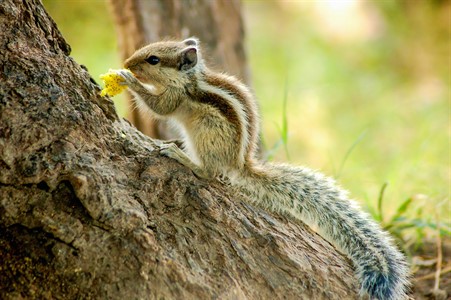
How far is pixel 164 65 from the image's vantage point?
303 centimetres

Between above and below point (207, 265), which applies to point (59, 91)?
above

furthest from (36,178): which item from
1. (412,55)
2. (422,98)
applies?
(412,55)

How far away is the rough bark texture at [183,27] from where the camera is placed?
4086 mm

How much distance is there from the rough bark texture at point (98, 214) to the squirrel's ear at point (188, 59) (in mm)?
692

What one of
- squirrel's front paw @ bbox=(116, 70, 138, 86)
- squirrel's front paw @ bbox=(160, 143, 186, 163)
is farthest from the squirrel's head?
squirrel's front paw @ bbox=(160, 143, 186, 163)

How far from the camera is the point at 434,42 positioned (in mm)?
8344

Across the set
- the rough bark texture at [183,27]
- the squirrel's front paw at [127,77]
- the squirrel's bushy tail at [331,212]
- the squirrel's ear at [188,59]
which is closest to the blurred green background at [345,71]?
the rough bark texture at [183,27]

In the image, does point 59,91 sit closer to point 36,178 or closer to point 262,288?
point 36,178

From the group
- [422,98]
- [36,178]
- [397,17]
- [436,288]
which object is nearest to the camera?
[36,178]

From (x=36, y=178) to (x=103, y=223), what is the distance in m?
0.27

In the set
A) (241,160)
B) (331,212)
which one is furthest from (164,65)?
(331,212)

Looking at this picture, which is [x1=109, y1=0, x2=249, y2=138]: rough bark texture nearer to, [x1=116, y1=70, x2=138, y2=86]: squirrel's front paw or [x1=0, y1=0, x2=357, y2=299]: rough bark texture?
[x1=116, y1=70, x2=138, y2=86]: squirrel's front paw

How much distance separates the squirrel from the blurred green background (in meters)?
1.84

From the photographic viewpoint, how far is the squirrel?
252 cm
